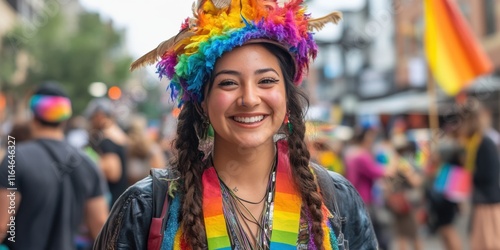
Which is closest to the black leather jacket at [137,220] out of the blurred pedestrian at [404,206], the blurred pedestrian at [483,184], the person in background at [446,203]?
the blurred pedestrian at [483,184]

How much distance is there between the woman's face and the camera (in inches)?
88.6

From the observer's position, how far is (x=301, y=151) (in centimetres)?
243

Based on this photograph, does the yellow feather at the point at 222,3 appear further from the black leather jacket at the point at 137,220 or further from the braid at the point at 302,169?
the black leather jacket at the point at 137,220

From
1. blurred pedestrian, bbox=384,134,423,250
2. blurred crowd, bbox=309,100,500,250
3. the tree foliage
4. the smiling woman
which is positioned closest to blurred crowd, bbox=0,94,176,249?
blurred crowd, bbox=309,100,500,250

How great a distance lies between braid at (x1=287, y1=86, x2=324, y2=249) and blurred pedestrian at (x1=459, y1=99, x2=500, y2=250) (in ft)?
16.0

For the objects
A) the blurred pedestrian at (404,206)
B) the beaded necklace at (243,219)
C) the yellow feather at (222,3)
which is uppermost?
the yellow feather at (222,3)

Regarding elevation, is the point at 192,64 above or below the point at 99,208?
above

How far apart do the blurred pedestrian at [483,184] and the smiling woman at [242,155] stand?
15.7 feet

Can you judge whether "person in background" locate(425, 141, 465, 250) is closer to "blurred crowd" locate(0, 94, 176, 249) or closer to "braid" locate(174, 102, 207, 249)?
"blurred crowd" locate(0, 94, 176, 249)

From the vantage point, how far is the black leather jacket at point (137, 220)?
2.17 metres

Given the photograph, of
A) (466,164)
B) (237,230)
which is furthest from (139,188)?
(466,164)

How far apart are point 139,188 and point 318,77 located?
55558 mm

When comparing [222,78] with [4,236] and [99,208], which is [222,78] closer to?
[4,236]

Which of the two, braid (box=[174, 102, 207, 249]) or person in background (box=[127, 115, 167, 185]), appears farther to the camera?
person in background (box=[127, 115, 167, 185])
